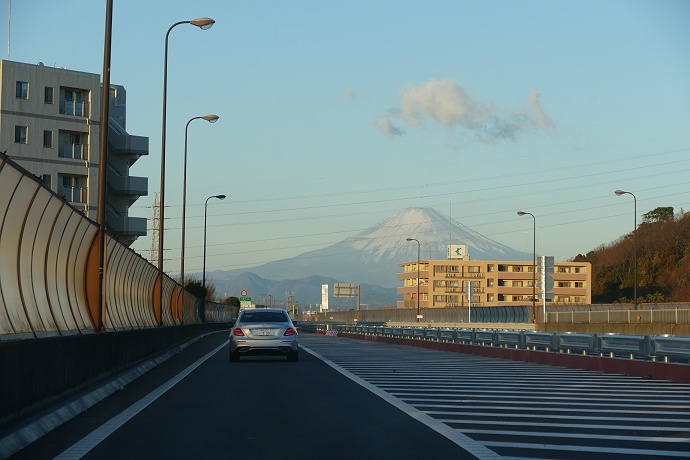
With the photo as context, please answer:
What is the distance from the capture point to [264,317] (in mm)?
30469

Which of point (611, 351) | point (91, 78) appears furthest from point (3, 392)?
point (91, 78)

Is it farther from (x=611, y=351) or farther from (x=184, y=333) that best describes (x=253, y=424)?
(x=184, y=333)

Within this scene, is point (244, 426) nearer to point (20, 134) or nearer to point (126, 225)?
point (20, 134)

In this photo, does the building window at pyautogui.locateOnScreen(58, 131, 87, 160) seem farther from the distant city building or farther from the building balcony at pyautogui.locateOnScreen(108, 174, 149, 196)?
the building balcony at pyautogui.locateOnScreen(108, 174, 149, 196)

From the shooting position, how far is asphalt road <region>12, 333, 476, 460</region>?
10148mm

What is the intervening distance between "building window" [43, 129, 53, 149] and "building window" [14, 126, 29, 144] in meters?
1.55

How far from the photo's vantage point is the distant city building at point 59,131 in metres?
77.1

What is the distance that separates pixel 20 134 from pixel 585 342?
5833 centimetres

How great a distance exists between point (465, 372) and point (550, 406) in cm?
963

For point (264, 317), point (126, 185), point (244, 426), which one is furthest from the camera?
point (126, 185)

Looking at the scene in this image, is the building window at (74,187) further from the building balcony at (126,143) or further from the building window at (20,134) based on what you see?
the building balcony at (126,143)

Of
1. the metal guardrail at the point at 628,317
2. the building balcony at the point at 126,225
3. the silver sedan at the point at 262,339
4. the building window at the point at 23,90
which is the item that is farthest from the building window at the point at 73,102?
the silver sedan at the point at 262,339

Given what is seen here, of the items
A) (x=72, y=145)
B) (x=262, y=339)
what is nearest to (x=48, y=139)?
(x=72, y=145)

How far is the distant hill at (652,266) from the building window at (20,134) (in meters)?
64.8
